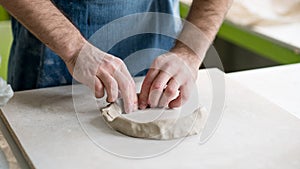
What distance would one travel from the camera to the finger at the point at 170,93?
0.84m

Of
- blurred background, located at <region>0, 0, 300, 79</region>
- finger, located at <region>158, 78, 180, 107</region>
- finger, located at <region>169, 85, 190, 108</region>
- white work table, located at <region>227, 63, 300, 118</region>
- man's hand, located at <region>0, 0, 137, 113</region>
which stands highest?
man's hand, located at <region>0, 0, 137, 113</region>

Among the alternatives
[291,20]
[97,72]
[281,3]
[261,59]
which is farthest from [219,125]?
[261,59]

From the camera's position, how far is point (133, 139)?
764mm

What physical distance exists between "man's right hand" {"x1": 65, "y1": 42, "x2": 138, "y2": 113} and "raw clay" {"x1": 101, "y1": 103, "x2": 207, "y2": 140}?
0.02m

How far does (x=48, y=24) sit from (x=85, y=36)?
0.64 ft

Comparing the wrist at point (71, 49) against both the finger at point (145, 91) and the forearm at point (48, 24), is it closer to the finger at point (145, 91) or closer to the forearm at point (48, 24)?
the forearm at point (48, 24)

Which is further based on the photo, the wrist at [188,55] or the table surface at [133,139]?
the wrist at [188,55]

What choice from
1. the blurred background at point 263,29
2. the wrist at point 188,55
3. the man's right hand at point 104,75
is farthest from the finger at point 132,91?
the blurred background at point 263,29

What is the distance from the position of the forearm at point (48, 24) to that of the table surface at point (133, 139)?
0.31ft

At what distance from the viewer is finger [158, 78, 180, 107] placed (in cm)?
84

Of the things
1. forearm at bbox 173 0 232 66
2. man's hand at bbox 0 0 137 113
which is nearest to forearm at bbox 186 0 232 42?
forearm at bbox 173 0 232 66

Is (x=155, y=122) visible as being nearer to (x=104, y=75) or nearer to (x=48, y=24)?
(x=104, y=75)

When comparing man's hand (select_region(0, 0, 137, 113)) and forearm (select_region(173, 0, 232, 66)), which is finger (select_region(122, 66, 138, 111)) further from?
forearm (select_region(173, 0, 232, 66))

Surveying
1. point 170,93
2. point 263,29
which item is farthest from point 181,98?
point 263,29
